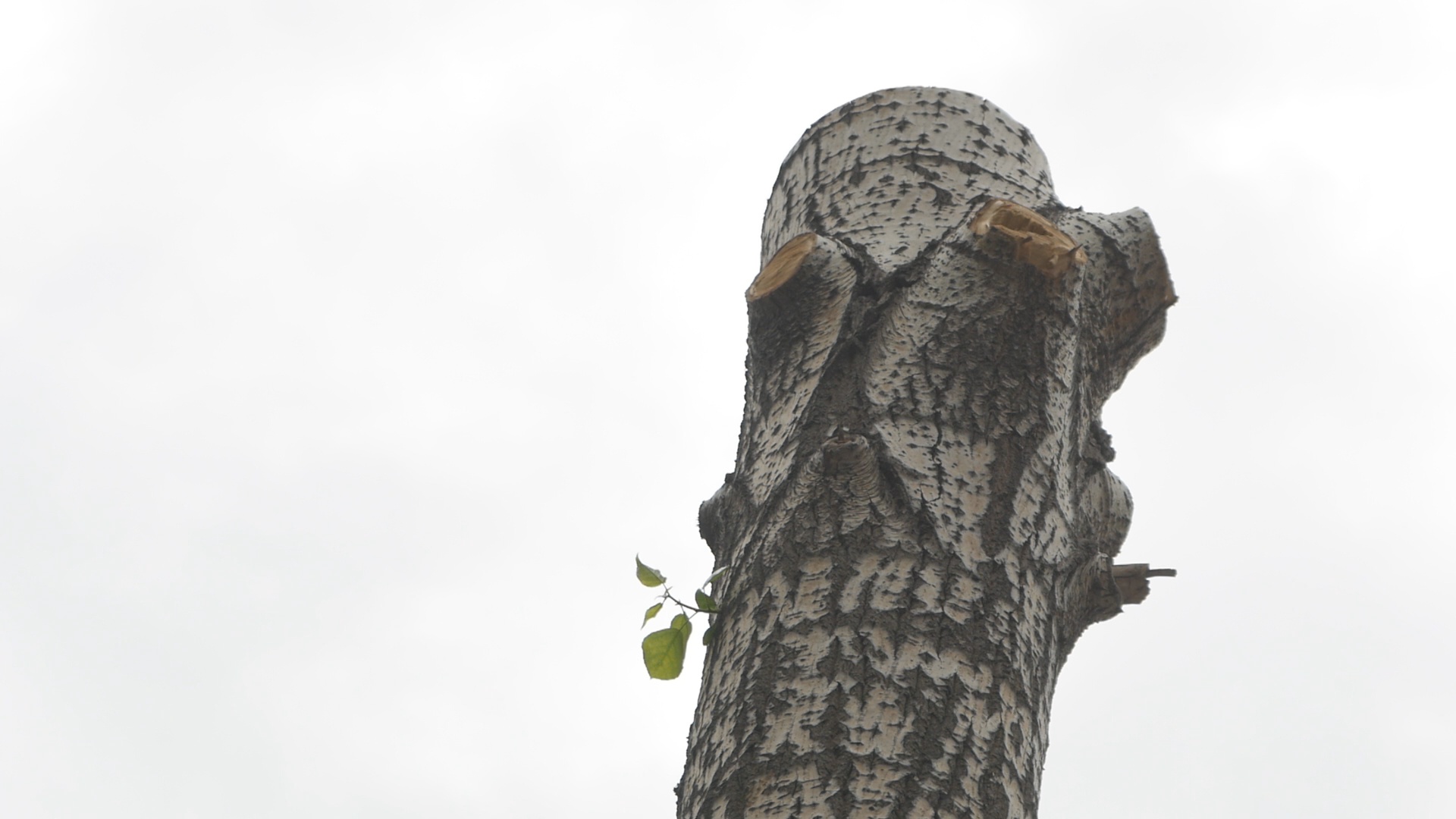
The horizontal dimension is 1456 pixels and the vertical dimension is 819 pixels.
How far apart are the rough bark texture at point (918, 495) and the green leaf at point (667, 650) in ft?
0.41

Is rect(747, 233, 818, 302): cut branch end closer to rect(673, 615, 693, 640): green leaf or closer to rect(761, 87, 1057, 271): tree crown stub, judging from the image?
rect(761, 87, 1057, 271): tree crown stub

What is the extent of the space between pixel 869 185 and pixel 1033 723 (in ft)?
3.51

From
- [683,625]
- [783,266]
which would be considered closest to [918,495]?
[683,625]

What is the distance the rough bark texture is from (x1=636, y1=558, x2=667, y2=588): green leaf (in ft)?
0.35

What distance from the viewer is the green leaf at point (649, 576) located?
190 cm

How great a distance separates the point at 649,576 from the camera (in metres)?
1.92

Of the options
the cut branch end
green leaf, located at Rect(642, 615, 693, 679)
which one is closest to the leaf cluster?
green leaf, located at Rect(642, 615, 693, 679)


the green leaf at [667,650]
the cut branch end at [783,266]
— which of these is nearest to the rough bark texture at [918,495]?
the cut branch end at [783,266]

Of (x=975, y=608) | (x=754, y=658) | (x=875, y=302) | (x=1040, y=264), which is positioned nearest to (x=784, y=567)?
(x=754, y=658)

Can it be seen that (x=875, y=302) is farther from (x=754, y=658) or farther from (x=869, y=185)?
(x=754, y=658)

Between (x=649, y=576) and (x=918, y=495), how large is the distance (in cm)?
51

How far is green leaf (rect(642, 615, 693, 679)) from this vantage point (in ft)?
5.88

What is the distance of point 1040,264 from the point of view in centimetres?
184

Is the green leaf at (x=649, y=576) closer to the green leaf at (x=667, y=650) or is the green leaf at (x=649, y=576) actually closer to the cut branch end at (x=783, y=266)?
the green leaf at (x=667, y=650)
